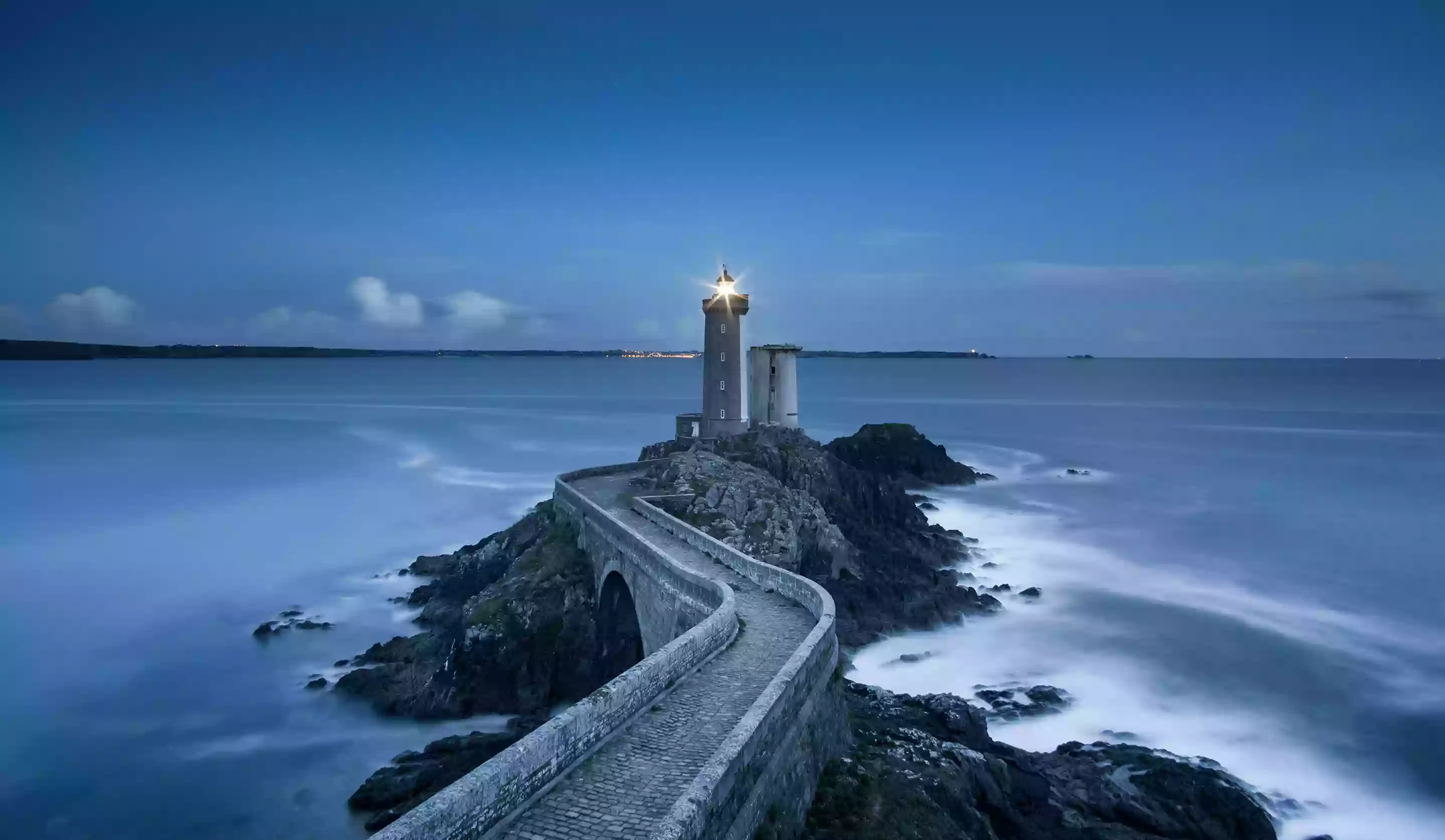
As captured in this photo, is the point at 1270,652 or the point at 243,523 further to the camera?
the point at 243,523

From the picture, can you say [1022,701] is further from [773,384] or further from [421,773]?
[773,384]

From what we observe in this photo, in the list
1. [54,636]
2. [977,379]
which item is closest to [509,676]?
[54,636]

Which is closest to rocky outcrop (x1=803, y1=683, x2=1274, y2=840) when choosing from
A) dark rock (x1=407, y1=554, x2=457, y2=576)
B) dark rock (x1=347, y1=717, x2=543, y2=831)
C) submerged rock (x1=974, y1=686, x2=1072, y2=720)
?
submerged rock (x1=974, y1=686, x2=1072, y2=720)

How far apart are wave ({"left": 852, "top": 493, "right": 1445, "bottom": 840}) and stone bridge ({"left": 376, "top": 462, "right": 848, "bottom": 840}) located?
591cm

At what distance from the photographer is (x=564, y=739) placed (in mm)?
8320

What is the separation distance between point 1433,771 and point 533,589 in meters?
18.5

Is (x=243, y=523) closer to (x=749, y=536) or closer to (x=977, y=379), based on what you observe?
(x=749, y=536)

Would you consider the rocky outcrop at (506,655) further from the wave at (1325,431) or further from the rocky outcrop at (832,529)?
the wave at (1325,431)

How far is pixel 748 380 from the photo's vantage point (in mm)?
35562

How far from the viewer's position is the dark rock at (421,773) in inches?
539

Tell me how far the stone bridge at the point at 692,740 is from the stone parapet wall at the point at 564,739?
0.05 ft

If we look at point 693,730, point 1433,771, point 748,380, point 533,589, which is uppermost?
point 748,380

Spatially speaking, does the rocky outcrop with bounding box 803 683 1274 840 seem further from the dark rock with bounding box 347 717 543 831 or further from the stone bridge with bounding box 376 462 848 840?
the dark rock with bounding box 347 717 543 831

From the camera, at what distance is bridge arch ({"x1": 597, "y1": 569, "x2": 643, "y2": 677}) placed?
18562 millimetres
